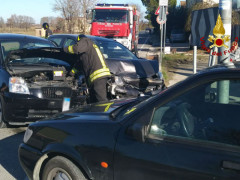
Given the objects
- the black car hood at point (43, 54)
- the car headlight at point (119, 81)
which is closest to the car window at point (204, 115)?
the car headlight at point (119, 81)

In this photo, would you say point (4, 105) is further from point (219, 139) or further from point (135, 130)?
point (219, 139)

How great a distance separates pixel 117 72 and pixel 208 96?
4.52 meters

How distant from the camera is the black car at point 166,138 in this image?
2547mm

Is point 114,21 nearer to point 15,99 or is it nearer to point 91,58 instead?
point 91,58

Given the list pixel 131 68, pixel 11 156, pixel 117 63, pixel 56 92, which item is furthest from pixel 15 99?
pixel 131 68

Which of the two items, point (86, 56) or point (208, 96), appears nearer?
point (208, 96)

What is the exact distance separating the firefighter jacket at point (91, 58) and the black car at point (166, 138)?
2.79m

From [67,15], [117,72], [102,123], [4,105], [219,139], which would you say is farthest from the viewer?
[67,15]

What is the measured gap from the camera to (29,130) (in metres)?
3.79

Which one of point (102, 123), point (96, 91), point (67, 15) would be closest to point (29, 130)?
point (102, 123)

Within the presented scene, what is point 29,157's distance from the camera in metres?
3.63

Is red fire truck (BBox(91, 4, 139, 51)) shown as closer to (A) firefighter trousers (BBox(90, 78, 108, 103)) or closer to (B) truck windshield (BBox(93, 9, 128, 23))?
(B) truck windshield (BBox(93, 9, 128, 23))

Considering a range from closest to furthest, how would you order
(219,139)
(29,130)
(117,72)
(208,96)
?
(219,139), (208,96), (29,130), (117,72)

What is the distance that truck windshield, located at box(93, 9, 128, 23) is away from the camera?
18.4 metres
